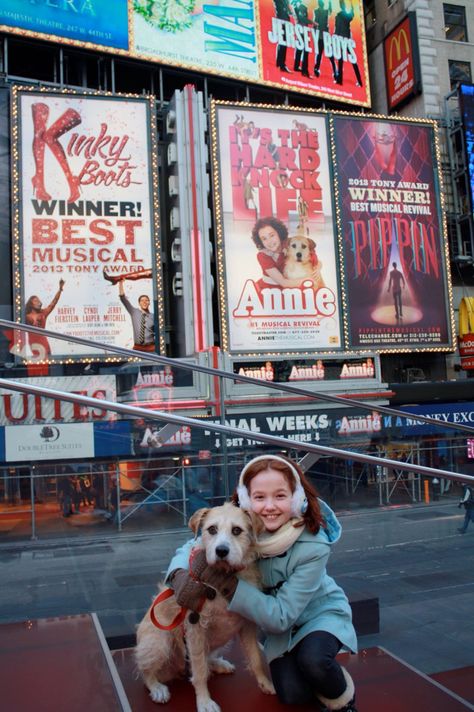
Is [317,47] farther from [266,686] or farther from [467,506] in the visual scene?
[266,686]

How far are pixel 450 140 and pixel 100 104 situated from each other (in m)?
13.6

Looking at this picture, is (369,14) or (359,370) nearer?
(359,370)

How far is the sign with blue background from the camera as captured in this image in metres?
21.3

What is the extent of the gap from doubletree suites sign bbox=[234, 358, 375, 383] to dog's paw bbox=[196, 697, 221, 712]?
14.8 m

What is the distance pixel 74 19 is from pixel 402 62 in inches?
513

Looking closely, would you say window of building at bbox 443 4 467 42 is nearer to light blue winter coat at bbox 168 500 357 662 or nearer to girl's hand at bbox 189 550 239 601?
light blue winter coat at bbox 168 500 357 662

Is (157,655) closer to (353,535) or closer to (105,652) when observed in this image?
(105,652)

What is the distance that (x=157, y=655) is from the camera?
9.08 ft

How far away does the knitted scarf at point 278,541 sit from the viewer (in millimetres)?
2678

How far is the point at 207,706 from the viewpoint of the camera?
8.59 feet

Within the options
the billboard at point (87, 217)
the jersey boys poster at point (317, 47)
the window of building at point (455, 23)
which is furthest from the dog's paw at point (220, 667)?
the window of building at point (455, 23)

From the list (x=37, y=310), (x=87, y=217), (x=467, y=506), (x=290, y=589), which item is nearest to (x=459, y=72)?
(x=87, y=217)

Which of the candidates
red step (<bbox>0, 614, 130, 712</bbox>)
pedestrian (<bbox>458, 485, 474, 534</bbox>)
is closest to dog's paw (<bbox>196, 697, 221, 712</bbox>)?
red step (<bbox>0, 614, 130, 712</bbox>)

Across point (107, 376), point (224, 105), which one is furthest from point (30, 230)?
point (107, 376)
